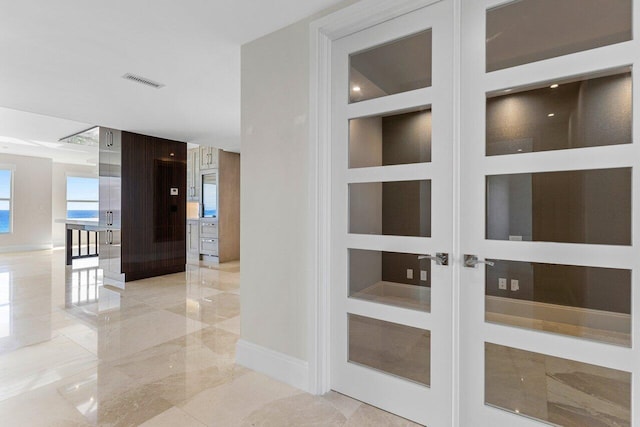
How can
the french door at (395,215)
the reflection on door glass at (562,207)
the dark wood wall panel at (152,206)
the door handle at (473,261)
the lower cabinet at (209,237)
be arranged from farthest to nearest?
the lower cabinet at (209,237)
the dark wood wall panel at (152,206)
the french door at (395,215)
the door handle at (473,261)
the reflection on door glass at (562,207)

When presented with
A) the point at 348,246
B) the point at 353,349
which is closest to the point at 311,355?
the point at 353,349

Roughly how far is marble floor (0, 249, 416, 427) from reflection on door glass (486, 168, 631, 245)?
1.25 meters

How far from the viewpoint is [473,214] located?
5.47ft

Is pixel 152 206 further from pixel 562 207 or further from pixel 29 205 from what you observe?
pixel 29 205

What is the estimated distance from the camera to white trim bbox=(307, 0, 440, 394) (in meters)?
2.11

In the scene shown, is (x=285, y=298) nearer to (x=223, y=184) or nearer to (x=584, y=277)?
(x=584, y=277)

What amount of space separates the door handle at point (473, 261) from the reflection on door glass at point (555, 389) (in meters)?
0.40

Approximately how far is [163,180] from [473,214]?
5559 mm

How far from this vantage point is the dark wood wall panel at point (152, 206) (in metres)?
5.32

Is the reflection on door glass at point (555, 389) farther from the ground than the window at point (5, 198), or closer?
closer

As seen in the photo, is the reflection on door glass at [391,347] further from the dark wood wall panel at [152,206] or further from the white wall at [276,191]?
the dark wood wall panel at [152,206]

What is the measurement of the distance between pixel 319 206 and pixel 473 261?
3.16 ft

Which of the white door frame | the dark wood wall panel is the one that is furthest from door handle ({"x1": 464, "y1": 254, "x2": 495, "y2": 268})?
the dark wood wall panel

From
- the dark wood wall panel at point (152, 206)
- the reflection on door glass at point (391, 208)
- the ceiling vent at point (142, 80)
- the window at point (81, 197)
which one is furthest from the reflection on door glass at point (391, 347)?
the window at point (81, 197)
